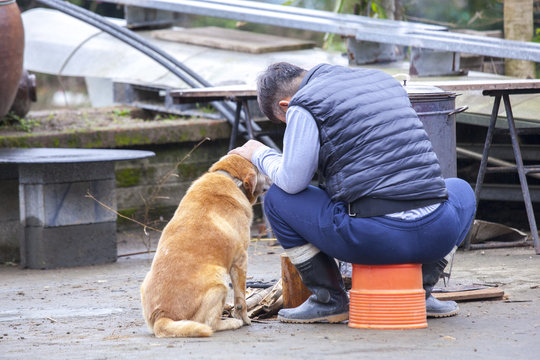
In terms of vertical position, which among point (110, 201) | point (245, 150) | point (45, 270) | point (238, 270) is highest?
point (245, 150)

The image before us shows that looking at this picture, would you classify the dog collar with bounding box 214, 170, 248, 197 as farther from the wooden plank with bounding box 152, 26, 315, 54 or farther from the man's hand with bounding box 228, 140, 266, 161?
the wooden plank with bounding box 152, 26, 315, 54

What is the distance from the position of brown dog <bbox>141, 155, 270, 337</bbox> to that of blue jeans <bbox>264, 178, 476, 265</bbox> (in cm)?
26

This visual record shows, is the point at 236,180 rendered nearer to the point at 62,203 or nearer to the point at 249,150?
the point at 249,150

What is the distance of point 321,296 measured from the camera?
3996 mm

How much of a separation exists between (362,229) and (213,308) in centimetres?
80

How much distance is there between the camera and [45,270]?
22.1 feet

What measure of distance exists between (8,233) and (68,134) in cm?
117

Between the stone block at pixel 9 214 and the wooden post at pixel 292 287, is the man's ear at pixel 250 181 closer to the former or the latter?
the wooden post at pixel 292 287

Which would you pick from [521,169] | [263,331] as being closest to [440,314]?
[263,331]

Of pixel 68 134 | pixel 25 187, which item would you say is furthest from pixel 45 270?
pixel 68 134

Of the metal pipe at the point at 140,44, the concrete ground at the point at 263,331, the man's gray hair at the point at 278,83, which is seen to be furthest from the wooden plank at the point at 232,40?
the man's gray hair at the point at 278,83

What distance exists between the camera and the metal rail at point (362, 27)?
7207 mm

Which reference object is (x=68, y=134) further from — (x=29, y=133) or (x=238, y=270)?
(x=238, y=270)

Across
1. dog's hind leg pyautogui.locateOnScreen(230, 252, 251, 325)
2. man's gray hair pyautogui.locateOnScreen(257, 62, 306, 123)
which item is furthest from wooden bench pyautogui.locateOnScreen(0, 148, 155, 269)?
man's gray hair pyautogui.locateOnScreen(257, 62, 306, 123)
